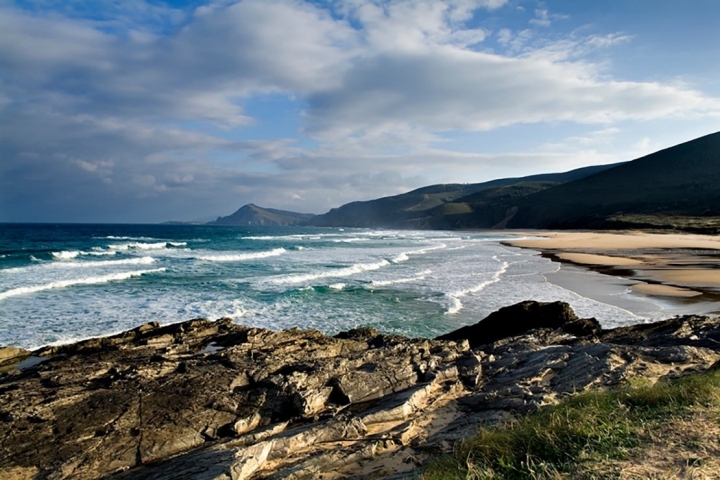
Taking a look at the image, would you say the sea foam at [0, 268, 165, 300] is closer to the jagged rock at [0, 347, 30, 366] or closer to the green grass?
the jagged rock at [0, 347, 30, 366]

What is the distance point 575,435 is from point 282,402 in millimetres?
3571

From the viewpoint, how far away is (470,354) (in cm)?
774

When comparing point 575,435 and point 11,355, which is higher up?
point 575,435

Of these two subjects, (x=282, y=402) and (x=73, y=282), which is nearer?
(x=282, y=402)

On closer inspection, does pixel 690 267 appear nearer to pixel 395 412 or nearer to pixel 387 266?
pixel 387 266

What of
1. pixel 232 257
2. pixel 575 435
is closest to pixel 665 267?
pixel 575 435

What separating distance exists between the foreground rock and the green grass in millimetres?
689

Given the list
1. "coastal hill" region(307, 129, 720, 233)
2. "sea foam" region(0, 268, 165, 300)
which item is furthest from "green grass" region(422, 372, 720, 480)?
"coastal hill" region(307, 129, 720, 233)

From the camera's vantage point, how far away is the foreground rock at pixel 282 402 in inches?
167

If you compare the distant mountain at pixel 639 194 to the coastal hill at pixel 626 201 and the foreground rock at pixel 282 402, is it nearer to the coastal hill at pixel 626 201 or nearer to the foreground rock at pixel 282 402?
the coastal hill at pixel 626 201

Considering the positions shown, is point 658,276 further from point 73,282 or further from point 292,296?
point 73,282

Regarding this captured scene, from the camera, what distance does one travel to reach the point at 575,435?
3.74 metres

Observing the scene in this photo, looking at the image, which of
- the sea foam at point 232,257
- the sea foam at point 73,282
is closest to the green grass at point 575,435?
the sea foam at point 73,282

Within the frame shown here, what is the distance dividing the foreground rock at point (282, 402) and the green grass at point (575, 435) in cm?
69
